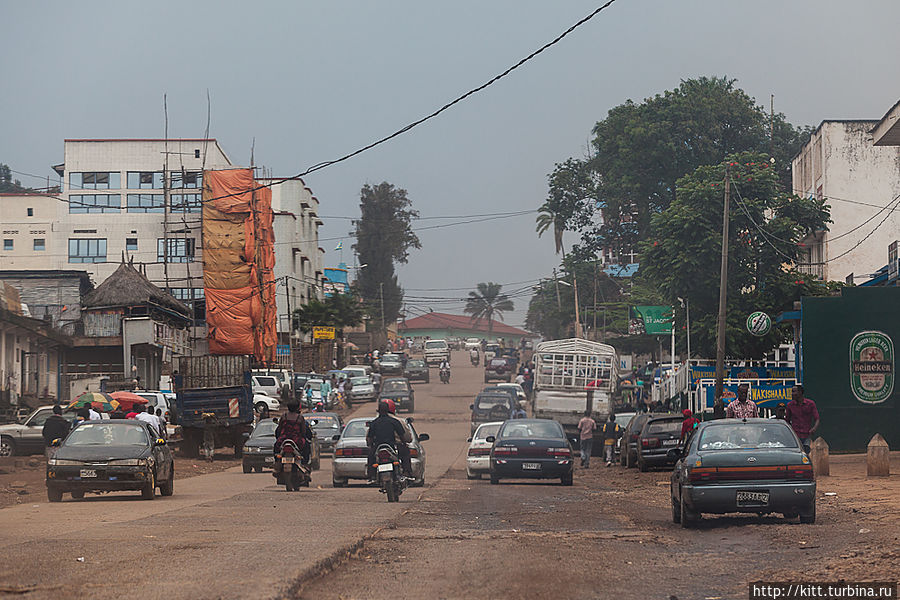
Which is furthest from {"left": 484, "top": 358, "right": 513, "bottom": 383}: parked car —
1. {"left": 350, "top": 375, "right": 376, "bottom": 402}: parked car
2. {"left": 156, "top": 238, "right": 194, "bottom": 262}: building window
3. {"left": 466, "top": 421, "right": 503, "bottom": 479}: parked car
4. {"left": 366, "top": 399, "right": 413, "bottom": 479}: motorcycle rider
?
{"left": 366, "top": 399, "right": 413, "bottom": 479}: motorcycle rider

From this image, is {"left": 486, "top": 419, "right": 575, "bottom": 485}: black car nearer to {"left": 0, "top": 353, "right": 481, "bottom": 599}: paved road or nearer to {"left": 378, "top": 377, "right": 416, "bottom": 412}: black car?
{"left": 0, "top": 353, "right": 481, "bottom": 599}: paved road

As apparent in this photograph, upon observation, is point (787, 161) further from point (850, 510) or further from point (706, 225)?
point (850, 510)

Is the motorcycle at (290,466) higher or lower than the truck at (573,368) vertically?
lower

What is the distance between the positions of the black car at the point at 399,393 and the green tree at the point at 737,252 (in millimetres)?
17764

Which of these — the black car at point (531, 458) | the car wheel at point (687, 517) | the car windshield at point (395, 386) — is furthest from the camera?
the car windshield at point (395, 386)

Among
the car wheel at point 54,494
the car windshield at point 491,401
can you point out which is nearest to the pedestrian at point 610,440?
the car windshield at point 491,401

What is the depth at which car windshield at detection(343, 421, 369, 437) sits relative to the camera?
24.1 meters

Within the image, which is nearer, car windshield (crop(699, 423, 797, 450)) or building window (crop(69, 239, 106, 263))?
car windshield (crop(699, 423, 797, 450))

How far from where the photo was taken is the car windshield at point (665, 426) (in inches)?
1056

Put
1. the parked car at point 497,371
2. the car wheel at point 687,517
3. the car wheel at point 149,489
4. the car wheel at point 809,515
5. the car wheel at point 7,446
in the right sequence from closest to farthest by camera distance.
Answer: the car wheel at point 809,515 → the car wheel at point 687,517 → the car wheel at point 149,489 → the car wheel at point 7,446 → the parked car at point 497,371

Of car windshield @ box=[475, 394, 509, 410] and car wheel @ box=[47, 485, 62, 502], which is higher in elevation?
car windshield @ box=[475, 394, 509, 410]

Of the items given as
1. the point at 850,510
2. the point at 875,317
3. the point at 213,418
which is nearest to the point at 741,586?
the point at 850,510

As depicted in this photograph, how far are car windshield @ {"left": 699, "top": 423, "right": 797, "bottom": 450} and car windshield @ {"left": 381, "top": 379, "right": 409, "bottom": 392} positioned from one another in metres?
44.0

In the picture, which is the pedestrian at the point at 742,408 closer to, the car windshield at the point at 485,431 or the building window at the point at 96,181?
the car windshield at the point at 485,431
